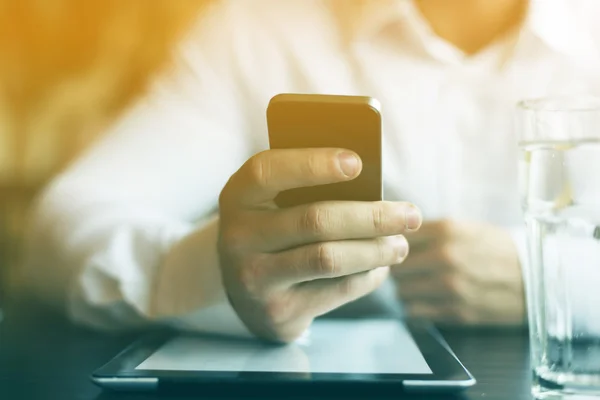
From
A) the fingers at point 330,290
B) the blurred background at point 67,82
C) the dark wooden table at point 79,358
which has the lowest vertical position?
the dark wooden table at point 79,358

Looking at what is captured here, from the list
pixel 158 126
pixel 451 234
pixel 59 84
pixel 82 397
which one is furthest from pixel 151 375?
pixel 59 84

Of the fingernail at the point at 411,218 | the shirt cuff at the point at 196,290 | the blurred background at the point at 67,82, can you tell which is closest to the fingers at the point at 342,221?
the fingernail at the point at 411,218

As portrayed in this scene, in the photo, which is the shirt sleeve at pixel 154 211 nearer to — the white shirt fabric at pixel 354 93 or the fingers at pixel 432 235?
the white shirt fabric at pixel 354 93

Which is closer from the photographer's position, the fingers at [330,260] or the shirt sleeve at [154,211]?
the fingers at [330,260]

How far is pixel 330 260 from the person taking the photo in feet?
1.23

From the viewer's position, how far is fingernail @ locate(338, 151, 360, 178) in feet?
1.12

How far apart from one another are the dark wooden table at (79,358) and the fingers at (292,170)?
12cm

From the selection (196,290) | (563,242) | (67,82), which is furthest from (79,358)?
(67,82)

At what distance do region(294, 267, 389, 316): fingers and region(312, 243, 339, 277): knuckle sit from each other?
37mm

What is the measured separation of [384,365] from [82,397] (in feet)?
0.55

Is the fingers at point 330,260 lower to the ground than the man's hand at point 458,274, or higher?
higher

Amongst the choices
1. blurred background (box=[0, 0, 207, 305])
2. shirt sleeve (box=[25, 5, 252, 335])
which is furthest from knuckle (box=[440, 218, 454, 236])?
blurred background (box=[0, 0, 207, 305])

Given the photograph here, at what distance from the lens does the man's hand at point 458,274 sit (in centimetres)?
57

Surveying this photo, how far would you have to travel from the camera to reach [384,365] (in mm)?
355
